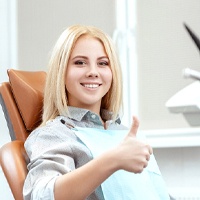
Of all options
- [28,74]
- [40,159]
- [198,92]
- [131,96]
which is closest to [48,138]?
[40,159]

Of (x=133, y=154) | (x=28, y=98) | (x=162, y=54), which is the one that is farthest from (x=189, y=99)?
(x=162, y=54)

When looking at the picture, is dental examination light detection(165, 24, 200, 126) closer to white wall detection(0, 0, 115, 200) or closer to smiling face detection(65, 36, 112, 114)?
smiling face detection(65, 36, 112, 114)

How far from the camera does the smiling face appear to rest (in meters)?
1.32

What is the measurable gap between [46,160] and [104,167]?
0.21 metres

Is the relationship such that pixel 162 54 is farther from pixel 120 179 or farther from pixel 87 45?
pixel 120 179

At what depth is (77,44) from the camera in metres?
1.33

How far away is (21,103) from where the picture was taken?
1.44 metres

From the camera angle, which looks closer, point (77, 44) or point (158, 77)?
point (77, 44)

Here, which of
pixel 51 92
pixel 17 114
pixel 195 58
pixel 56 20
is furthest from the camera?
pixel 56 20

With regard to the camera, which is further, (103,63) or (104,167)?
(103,63)

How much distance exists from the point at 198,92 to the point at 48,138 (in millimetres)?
738

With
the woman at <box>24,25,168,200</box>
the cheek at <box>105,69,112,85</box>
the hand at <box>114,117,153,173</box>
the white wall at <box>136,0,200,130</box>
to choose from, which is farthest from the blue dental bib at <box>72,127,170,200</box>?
the white wall at <box>136,0,200,130</box>

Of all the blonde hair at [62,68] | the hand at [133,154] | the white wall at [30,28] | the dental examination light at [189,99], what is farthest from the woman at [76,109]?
the white wall at [30,28]

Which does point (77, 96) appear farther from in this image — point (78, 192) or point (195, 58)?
point (195, 58)
